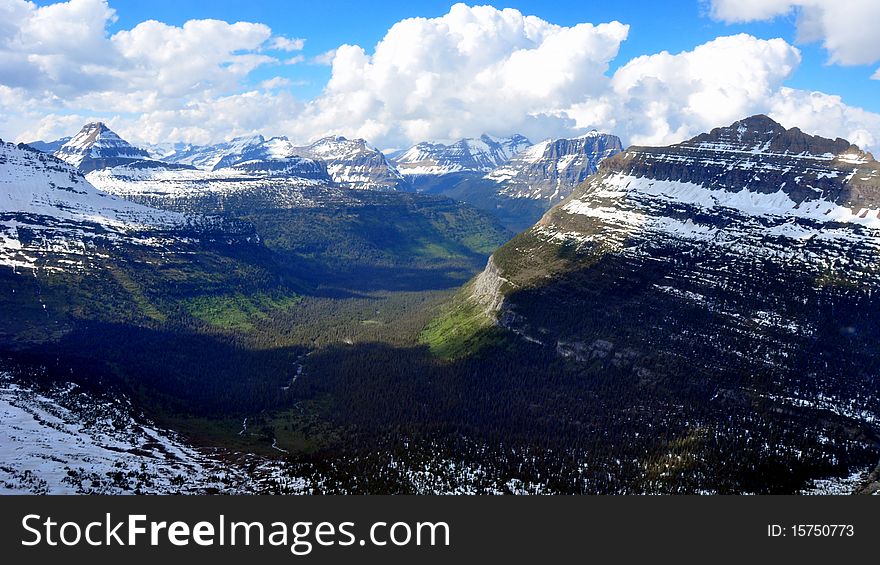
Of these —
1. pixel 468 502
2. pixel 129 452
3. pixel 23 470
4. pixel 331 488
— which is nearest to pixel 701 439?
pixel 331 488

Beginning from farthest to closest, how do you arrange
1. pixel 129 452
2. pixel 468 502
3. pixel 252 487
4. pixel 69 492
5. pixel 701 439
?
pixel 701 439 → pixel 129 452 → pixel 252 487 → pixel 69 492 → pixel 468 502

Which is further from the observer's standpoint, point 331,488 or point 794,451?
point 794,451

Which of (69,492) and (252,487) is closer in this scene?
(69,492)

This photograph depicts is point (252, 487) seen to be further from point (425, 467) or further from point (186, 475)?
point (425, 467)

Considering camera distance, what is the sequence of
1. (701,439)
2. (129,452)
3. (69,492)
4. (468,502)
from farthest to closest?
(701,439), (129,452), (69,492), (468,502)

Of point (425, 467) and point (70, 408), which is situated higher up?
→ point (70, 408)

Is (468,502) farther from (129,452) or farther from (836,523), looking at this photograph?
(129,452)

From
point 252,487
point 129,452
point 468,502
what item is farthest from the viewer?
point 129,452

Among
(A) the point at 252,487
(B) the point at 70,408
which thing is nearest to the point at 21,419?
(B) the point at 70,408

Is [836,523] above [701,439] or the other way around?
above
